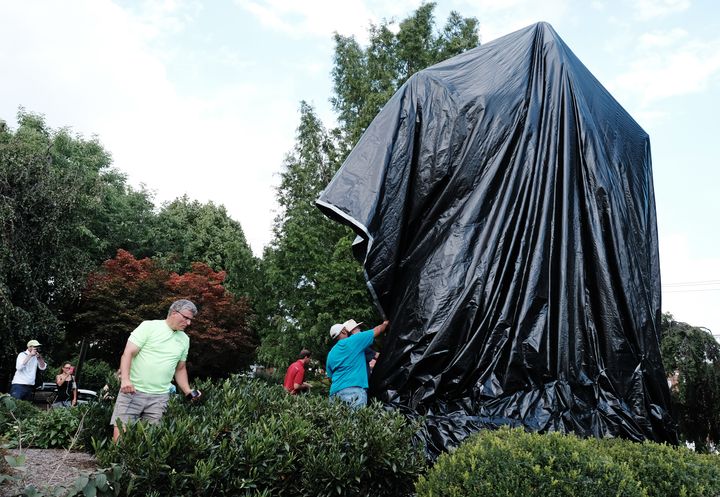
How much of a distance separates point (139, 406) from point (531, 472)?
3211 mm

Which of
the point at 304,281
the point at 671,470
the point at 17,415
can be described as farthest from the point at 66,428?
the point at 304,281

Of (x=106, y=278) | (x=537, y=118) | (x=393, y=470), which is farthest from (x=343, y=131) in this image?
(x=393, y=470)

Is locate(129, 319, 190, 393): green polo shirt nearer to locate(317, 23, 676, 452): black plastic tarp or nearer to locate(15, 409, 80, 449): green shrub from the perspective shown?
locate(15, 409, 80, 449): green shrub

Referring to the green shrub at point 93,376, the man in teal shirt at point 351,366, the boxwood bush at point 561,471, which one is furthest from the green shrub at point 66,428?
the green shrub at point 93,376

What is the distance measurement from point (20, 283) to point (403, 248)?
1896 centimetres

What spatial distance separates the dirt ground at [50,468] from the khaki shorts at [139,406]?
0.38 m

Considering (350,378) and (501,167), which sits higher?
(501,167)

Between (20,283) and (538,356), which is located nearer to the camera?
(538,356)

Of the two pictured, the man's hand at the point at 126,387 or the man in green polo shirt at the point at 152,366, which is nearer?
the man's hand at the point at 126,387

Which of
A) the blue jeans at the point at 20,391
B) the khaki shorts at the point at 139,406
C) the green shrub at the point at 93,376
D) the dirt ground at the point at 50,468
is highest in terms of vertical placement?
the khaki shorts at the point at 139,406

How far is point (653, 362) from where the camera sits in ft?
17.0

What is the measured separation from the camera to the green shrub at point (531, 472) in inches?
114

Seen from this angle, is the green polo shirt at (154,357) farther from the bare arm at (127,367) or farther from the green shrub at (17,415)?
the green shrub at (17,415)

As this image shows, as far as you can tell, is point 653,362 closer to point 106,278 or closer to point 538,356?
point 538,356
